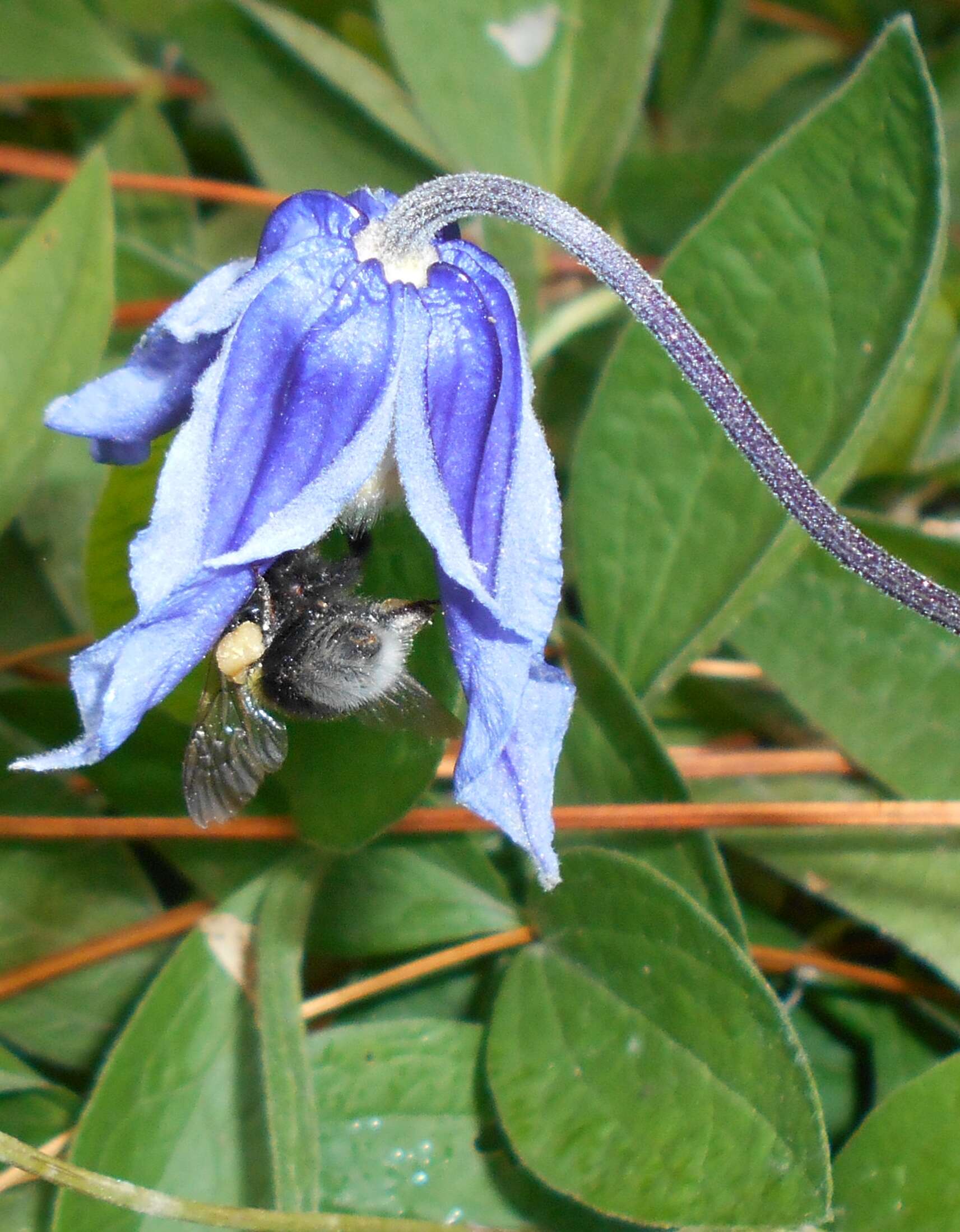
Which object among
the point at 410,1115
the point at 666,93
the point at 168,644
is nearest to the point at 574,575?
the point at 410,1115

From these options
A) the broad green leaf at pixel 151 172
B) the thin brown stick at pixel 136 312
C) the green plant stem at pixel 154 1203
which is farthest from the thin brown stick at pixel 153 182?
the green plant stem at pixel 154 1203

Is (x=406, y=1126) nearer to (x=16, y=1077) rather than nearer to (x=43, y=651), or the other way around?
(x=16, y=1077)

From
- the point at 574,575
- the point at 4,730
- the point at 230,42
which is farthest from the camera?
the point at 230,42

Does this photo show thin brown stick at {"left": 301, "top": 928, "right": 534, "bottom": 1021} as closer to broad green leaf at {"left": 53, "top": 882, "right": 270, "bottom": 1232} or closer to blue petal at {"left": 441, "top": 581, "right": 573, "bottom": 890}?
broad green leaf at {"left": 53, "top": 882, "right": 270, "bottom": 1232}

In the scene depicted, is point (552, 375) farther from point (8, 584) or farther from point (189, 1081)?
point (189, 1081)

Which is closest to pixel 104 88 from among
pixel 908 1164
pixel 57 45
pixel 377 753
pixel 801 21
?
pixel 57 45

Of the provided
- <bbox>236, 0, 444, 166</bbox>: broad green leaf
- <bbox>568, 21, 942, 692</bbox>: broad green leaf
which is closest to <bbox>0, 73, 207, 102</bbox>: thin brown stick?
<bbox>236, 0, 444, 166</bbox>: broad green leaf

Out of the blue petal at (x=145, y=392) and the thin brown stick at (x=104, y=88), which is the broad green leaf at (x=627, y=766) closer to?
the blue petal at (x=145, y=392)
